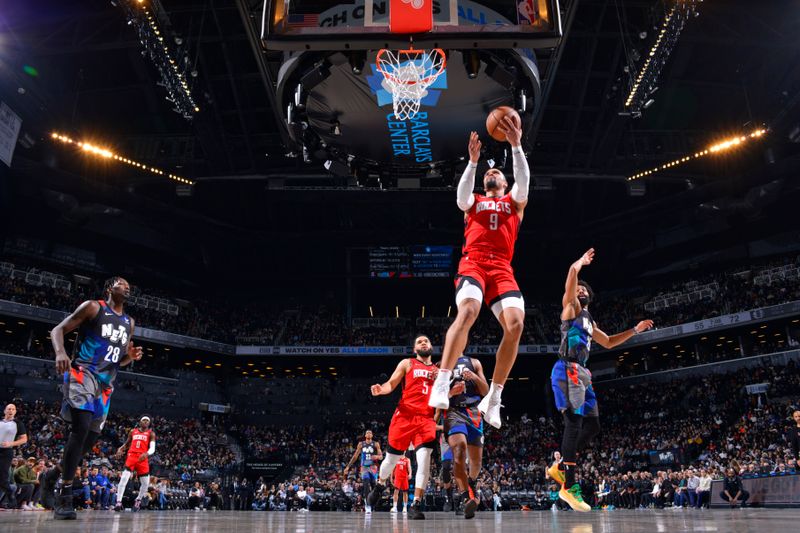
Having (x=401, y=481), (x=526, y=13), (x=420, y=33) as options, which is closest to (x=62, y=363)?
(x=420, y=33)

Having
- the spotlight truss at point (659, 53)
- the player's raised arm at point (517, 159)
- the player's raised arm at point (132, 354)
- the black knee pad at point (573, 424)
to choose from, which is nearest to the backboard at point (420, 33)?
the player's raised arm at point (517, 159)

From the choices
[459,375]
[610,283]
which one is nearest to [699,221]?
[610,283]

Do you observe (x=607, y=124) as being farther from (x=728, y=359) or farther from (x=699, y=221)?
(x=728, y=359)

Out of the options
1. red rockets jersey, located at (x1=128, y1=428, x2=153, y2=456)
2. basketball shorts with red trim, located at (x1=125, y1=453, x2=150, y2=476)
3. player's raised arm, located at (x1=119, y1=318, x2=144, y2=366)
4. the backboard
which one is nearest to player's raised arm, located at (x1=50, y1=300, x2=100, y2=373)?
player's raised arm, located at (x1=119, y1=318, x2=144, y2=366)

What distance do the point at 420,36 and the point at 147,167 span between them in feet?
66.3

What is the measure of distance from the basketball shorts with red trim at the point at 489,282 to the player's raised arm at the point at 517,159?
0.57 m

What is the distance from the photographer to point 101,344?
593 cm

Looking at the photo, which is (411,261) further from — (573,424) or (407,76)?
(573,424)

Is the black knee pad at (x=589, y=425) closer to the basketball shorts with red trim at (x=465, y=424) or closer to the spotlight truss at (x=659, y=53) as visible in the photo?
the basketball shorts with red trim at (x=465, y=424)

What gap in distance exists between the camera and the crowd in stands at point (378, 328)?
30.4 meters

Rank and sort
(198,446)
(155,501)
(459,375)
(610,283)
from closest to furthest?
(459,375) → (155,501) → (198,446) → (610,283)

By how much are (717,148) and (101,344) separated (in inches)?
938

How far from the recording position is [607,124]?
79.2ft

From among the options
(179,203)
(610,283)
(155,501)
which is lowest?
(155,501)
